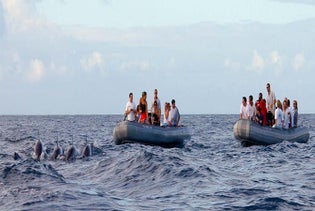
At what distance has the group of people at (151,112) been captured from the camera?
92.4ft

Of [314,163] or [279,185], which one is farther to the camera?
[314,163]

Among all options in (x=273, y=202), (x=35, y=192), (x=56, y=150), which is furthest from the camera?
(x=56, y=150)

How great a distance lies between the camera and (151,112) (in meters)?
29.1

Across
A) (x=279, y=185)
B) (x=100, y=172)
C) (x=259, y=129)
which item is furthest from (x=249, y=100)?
(x=279, y=185)

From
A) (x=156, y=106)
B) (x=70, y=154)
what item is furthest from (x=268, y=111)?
(x=70, y=154)

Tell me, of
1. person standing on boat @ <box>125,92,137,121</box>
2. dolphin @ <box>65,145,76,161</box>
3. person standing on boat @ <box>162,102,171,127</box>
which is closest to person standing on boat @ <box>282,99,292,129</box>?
person standing on boat @ <box>162,102,171,127</box>

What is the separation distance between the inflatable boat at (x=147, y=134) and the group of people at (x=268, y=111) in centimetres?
306

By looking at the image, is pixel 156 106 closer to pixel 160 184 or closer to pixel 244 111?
pixel 244 111

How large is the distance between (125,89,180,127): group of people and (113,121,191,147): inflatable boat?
1.33 ft

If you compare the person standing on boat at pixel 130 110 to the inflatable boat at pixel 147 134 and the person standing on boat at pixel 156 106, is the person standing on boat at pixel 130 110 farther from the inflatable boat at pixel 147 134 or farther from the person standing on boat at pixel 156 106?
A: the person standing on boat at pixel 156 106

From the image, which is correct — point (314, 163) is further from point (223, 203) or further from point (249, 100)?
point (223, 203)

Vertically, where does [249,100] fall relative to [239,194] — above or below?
above

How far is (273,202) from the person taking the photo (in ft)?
44.3

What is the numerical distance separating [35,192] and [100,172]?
5017 mm
